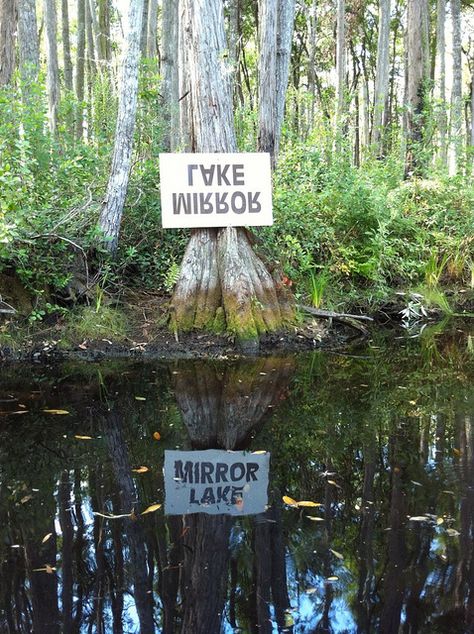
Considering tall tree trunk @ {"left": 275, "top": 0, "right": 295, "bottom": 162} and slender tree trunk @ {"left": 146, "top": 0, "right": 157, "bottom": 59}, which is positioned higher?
slender tree trunk @ {"left": 146, "top": 0, "right": 157, "bottom": 59}

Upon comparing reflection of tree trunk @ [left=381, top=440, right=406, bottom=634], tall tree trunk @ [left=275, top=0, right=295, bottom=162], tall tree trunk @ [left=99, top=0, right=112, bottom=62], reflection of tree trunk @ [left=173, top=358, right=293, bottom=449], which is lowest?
reflection of tree trunk @ [left=381, top=440, right=406, bottom=634]

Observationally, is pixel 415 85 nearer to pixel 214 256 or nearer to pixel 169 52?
pixel 169 52

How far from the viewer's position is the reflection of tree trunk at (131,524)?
9.34 ft

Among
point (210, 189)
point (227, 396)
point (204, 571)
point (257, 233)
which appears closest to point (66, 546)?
point (204, 571)

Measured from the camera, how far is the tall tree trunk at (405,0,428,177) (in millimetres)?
12431

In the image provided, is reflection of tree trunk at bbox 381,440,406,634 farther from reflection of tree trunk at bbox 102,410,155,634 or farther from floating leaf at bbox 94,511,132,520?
floating leaf at bbox 94,511,132,520

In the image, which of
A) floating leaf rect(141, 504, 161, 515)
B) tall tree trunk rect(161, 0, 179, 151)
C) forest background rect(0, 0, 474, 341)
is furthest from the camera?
tall tree trunk rect(161, 0, 179, 151)

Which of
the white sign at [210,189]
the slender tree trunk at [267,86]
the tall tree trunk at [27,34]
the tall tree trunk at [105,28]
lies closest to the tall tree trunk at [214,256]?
the white sign at [210,189]

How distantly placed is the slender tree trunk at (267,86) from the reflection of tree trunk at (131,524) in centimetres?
611

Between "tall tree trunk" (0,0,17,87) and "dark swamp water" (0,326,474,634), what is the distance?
6201 millimetres

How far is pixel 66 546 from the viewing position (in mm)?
3352

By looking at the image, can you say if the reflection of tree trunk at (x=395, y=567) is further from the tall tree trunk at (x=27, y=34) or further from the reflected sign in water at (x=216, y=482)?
the tall tree trunk at (x=27, y=34)

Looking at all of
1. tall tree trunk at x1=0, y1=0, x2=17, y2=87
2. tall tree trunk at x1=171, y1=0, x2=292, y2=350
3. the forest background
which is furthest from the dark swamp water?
tall tree trunk at x1=0, y1=0, x2=17, y2=87

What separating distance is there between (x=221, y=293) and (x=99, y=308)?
1.54 metres
